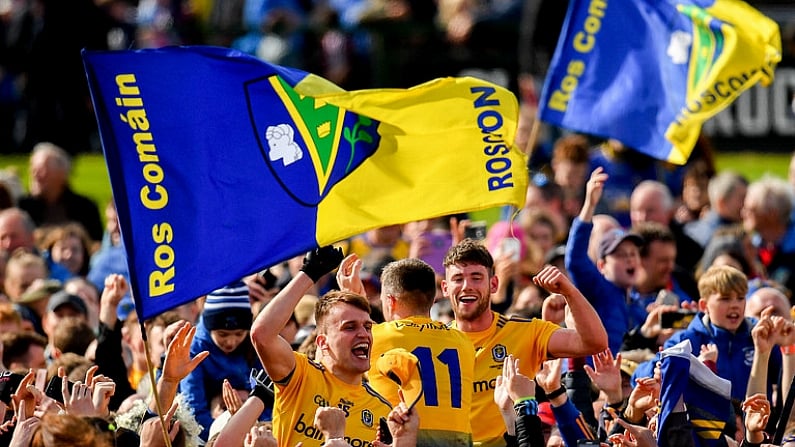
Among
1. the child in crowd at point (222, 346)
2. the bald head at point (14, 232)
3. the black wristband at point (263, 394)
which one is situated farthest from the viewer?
the bald head at point (14, 232)

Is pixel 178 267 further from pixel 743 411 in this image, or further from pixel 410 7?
pixel 410 7

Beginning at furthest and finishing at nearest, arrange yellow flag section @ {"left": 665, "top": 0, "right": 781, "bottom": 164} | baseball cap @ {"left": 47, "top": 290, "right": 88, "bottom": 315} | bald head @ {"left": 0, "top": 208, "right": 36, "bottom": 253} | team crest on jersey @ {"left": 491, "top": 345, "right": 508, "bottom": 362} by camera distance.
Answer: bald head @ {"left": 0, "top": 208, "right": 36, "bottom": 253} → yellow flag section @ {"left": 665, "top": 0, "right": 781, "bottom": 164} → baseball cap @ {"left": 47, "top": 290, "right": 88, "bottom": 315} → team crest on jersey @ {"left": 491, "top": 345, "right": 508, "bottom": 362}

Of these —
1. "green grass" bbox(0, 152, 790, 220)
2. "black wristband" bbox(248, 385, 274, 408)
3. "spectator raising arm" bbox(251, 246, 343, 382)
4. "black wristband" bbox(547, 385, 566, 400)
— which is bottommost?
"green grass" bbox(0, 152, 790, 220)

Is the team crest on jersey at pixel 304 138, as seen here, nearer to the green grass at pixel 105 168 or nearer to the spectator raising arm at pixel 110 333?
the spectator raising arm at pixel 110 333

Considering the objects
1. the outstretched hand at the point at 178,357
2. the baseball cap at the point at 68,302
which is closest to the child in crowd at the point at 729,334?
the outstretched hand at the point at 178,357

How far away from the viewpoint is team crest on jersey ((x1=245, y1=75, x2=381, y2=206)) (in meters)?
10.1

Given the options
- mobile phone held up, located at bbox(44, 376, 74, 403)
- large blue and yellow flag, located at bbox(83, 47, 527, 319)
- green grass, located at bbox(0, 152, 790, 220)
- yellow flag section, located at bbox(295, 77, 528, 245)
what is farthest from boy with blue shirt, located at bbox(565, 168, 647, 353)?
green grass, located at bbox(0, 152, 790, 220)

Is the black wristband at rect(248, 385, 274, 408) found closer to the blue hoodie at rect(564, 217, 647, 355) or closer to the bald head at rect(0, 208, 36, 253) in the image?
the blue hoodie at rect(564, 217, 647, 355)

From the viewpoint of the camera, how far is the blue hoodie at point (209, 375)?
11172mm

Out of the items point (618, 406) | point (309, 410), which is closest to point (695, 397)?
point (618, 406)

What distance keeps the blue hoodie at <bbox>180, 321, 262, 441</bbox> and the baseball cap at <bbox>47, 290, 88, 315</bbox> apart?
5.56 ft

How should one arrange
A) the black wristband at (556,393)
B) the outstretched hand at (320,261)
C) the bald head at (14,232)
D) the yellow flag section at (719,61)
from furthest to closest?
the bald head at (14,232) → the yellow flag section at (719,61) → the black wristband at (556,393) → the outstretched hand at (320,261)

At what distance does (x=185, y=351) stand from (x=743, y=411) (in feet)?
10.5

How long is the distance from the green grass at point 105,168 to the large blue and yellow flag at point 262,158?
40.0 feet
